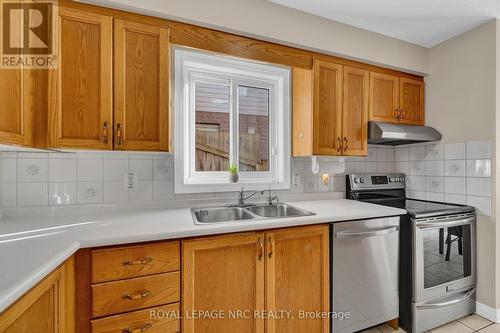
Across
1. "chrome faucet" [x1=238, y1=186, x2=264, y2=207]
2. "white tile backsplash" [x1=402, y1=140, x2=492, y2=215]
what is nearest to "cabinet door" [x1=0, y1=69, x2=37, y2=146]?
"chrome faucet" [x1=238, y1=186, x2=264, y2=207]

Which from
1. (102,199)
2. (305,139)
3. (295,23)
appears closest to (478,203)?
(305,139)

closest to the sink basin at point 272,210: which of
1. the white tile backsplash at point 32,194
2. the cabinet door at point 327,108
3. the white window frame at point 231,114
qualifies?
the white window frame at point 231,114

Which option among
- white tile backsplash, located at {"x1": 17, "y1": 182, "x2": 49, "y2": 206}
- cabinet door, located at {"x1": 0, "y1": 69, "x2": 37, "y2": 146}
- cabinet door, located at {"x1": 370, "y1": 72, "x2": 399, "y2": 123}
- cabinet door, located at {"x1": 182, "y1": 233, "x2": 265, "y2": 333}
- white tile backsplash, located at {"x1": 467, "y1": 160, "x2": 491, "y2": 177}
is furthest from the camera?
cabinet door, located at {"x1": 370, "y1": 72, "x2": 399, "y2": 123}

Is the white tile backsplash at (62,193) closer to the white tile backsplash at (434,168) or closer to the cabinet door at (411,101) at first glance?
the cabinet door at (411,101)

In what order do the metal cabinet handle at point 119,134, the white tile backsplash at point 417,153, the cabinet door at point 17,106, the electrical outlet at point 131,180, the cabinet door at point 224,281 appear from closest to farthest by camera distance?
the cabinet door at point 17,106
the cabinet door at point 224,281
the metal cabinet handle at point 119,134
the electrical outlet at point 131,180
the white tile backsplash at point 417,153

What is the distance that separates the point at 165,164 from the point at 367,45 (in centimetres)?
199

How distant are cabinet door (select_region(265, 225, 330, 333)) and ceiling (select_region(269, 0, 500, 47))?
1.62 m

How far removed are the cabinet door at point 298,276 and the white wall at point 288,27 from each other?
141 cm

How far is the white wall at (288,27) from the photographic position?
5.08 feet

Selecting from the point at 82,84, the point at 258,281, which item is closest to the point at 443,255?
the point at 258,281

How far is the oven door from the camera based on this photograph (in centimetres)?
185

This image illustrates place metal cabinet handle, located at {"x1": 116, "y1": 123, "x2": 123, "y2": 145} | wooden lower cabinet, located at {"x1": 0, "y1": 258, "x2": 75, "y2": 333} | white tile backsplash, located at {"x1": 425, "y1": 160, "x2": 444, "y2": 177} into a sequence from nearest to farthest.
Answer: wooden lower cabinet, located at {"x1": 0, "y1": 258, "x2": 75, "y2": 333}
metal cabinet handle, located at {"x1": 116, "y1": 123, "x2": 123, "y2": 145}
white tile backsplash, located at {"x1": 425, "y1": 160, "x2": 444, "y2": 177}

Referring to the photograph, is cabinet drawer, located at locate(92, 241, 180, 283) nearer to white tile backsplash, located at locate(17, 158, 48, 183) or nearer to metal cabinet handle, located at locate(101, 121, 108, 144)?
metal cabinet handle, located at locate(101, 121, 108, 144)

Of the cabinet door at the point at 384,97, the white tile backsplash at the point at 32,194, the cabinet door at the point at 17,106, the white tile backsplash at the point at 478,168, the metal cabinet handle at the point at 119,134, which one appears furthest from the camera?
the cabinet door at the point at 384,97
